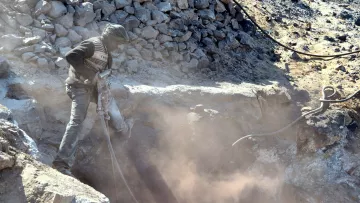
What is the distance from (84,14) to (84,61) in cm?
183

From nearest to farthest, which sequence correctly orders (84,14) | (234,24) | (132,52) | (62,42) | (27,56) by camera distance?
(27,56) → (62,42) → (84,14) → (132,52) → (234,24)

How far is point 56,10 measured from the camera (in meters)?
5.04

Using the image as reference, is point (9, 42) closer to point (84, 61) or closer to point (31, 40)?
point (31, 40)

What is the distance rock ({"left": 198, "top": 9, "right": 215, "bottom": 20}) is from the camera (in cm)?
667

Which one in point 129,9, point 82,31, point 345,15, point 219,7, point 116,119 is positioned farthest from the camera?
point 345,15

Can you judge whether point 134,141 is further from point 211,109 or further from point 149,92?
point 211,109

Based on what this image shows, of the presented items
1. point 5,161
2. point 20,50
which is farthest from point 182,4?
point 5,161

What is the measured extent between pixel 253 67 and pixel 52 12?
366 cm

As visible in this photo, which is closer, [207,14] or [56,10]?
[56,10]

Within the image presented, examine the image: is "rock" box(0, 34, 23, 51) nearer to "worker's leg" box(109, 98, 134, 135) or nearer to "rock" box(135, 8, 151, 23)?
"worker's leg" box(109, 98, 134, 135)

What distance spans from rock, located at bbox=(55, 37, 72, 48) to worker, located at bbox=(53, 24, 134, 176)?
1.25m

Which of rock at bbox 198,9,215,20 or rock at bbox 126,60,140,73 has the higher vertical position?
rock at bbox 198,9,215,20

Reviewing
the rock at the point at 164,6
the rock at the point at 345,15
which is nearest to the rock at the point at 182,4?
the rock at the point at 164,6

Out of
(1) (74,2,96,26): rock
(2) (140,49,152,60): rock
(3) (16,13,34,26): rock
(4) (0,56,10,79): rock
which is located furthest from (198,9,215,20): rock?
(4) (0,56,10,79): rock
